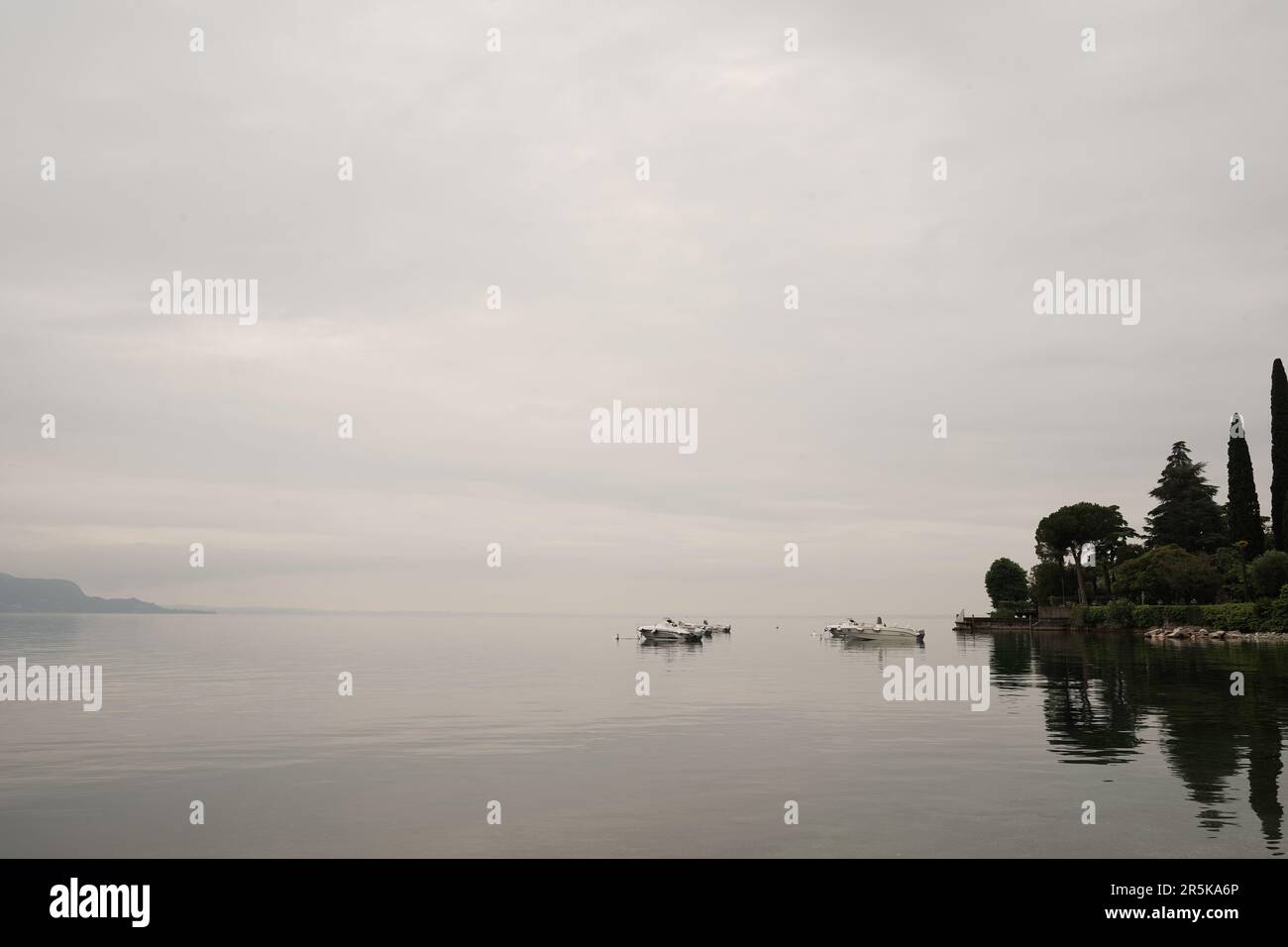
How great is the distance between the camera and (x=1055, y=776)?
26.6 metres

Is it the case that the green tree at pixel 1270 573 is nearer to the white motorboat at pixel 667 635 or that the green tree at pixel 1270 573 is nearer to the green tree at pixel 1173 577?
the green tree at pixel 1173 577

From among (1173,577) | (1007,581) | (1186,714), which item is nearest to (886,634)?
(1173,577)

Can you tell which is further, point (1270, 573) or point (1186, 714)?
point (1270, 573)

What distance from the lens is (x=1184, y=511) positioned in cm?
14400

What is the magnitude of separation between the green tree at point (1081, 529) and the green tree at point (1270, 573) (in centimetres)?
4368

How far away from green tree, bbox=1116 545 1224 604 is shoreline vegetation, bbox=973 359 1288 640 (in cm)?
14

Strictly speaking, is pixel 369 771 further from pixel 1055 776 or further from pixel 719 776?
pixel 1055 776

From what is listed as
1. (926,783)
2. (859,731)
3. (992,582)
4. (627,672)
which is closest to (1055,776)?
(926,783)

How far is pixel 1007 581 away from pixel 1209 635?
304 ft

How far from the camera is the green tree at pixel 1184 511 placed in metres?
142

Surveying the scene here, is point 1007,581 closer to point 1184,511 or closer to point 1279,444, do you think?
point 1184,511

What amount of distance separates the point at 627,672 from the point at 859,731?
43425 millimetres

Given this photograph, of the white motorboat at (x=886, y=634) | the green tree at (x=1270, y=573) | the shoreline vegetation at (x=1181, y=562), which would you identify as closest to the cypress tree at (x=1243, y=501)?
the shoreline vegetation at (x=1181, y=562)

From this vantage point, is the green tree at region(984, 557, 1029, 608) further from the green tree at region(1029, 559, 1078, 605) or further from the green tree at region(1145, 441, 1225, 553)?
the green tree at region(1145, 441, 1225, 553)
